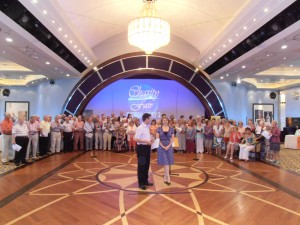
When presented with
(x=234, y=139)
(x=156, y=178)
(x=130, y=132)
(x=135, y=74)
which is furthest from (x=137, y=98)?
(x=156, y=178)

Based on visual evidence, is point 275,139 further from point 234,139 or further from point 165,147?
point 165,147

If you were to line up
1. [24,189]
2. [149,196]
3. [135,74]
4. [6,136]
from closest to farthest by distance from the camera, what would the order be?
[149,196]
[24,189]
[6,136]
[135,74]

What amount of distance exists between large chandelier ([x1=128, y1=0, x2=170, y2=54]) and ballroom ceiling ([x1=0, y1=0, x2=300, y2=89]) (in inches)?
64.7

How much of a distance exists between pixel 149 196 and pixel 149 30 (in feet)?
14.8

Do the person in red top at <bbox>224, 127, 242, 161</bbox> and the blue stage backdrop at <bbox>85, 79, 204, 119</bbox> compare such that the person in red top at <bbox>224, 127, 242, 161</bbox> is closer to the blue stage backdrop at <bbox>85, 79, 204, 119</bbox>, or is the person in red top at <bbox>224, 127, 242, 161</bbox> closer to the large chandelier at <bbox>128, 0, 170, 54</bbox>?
the large chandelier at <bbox>128, 0, 170, 54</bbox>

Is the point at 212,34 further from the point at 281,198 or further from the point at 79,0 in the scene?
the point at 281,198

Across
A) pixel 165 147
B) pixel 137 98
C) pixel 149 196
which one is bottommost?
pixel 149 196

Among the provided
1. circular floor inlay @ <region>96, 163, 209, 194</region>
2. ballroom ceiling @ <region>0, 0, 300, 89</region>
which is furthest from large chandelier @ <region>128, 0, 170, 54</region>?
circular floor inlay @ <region>96, 163, 209, 194</region>

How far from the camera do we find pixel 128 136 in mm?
10086

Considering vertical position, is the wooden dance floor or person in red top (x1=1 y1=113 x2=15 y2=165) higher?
person in red top (x1=1 y1=113 x2=15 y2=165)

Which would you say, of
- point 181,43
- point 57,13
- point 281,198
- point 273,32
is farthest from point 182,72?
point 281,198

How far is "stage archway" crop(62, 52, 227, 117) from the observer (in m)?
12.6

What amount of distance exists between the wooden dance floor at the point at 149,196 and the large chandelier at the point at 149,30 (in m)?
3.66

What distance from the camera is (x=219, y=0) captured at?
7711mm
